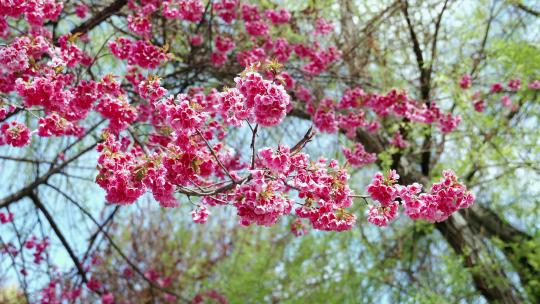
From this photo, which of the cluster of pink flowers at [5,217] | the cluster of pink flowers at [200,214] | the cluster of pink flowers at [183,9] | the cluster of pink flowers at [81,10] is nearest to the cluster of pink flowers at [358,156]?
the cluster of pink flowers at [183,9]

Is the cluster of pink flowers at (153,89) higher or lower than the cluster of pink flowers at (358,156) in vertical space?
lower

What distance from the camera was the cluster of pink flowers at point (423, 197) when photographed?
2.77 metres

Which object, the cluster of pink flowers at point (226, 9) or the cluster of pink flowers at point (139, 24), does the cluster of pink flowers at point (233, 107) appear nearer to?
the cluster of pink flowers at point (139, 24)

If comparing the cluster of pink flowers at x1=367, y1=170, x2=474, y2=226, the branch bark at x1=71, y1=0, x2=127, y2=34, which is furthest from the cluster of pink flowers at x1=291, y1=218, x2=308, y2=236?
the branch bark at x1=71, y1=0, x2=127, y2=34

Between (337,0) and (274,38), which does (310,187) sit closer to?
(274,38)

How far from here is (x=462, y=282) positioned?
6.26 m

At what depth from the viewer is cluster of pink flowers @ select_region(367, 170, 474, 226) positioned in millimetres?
2766

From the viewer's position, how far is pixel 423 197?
111 inches

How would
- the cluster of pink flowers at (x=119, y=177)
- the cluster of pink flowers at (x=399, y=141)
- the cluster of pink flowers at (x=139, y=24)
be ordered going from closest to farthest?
1. the cluster of pink flowers at (x=119, y=177)
2. the cluster of pink flowers at (x=139, y=24)
3. the cluster of pink flowers at (x=399, y=141)

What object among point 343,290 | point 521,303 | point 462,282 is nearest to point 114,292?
point 343,290

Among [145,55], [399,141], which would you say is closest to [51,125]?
[145,55]

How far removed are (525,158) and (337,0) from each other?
262 centimetres

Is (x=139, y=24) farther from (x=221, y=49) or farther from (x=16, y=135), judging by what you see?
(x=16, y=135)

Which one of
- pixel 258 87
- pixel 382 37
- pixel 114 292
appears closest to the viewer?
pixel 258 87
